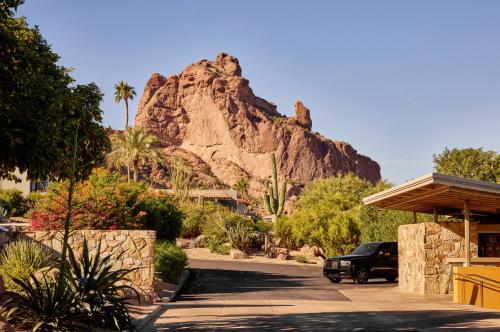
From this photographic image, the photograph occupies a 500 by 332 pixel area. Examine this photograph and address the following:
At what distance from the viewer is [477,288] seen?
19688 mm

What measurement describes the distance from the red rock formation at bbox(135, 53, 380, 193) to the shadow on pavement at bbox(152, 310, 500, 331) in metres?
140

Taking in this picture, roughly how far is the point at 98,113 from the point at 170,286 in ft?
30.5

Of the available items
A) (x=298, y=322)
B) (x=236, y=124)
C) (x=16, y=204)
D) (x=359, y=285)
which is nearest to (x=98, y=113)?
(x=298, y=322)

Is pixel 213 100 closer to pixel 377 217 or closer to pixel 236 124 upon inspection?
pixel 236 124

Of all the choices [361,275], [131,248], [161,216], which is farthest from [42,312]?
[361,275]

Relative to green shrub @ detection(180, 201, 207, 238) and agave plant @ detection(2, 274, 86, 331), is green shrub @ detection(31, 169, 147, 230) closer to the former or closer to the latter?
agave plant @ detection(2, 274, 86, 331)

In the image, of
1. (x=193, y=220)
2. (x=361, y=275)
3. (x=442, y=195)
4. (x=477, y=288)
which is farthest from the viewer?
(x=193, y=220)

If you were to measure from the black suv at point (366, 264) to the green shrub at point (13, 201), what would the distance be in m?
33.4

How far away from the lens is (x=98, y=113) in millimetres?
15703

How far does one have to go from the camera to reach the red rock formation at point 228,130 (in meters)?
164

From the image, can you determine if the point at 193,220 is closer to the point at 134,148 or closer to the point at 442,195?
the point at 134,148

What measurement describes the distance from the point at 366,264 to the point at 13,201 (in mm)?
37645

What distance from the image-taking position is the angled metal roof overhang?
18.4m

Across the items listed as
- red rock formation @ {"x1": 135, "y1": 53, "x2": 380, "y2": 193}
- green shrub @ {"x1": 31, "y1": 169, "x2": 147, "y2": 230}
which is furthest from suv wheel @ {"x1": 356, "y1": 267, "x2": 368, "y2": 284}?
red rock formation @ {"x1": 135, "y1": 53, "x2": 380, "y2": 193}
